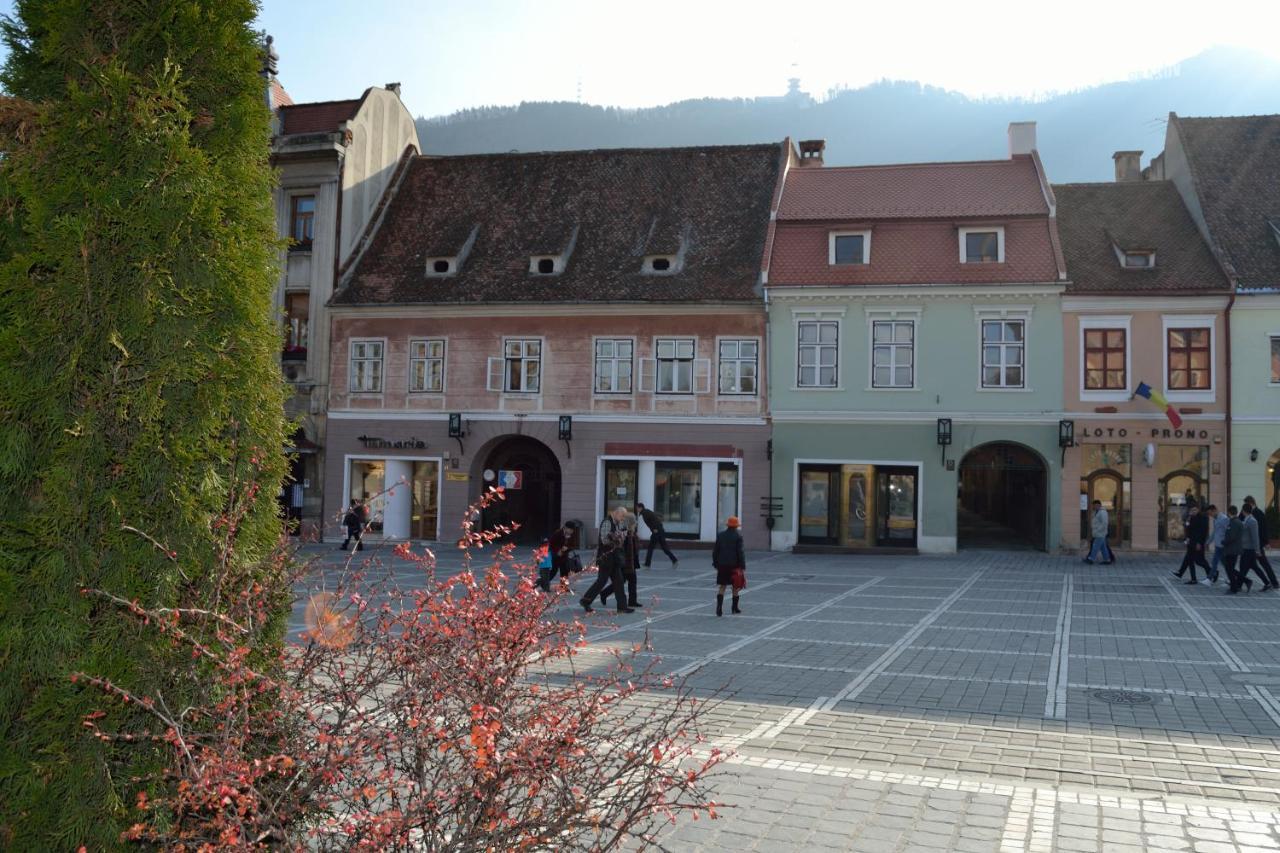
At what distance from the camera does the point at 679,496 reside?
102ft

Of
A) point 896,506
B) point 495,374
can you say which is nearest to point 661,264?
point 495,374

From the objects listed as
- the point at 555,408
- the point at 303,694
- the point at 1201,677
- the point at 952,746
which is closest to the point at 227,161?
the point at 303,694

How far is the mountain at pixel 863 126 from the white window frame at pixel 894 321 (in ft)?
263

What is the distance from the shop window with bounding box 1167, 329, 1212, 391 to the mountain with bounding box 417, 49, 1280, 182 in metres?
84.4

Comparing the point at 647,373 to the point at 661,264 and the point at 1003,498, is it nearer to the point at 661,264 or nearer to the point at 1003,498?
the point at 661,264

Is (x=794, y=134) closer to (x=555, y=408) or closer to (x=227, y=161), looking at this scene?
(x=555, y=408)

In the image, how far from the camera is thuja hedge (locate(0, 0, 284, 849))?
14.0ft

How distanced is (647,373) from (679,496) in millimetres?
3956

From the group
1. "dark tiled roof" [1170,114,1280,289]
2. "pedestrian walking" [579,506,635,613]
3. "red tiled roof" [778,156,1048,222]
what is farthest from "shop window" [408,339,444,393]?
"dark tiled roof" [1170,114,1280,289]

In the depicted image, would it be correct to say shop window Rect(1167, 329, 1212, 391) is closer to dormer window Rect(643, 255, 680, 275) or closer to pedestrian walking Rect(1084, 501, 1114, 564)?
pedestrian walking Rect(1084, 501, 1114, 564)

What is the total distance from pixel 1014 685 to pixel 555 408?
21840 millimetres

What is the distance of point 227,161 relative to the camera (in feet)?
16.2

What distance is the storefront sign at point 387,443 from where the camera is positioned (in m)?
32.3

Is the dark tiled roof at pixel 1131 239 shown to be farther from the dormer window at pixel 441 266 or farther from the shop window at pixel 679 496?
the dormer window at pixel 441 266
